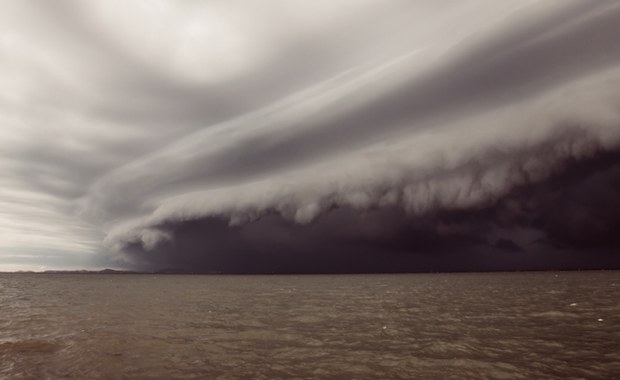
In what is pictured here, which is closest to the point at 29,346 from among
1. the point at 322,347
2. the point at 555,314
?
the point at 322,347

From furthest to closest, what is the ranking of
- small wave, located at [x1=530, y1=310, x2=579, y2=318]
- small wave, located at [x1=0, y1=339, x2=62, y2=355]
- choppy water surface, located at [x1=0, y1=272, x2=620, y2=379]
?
small wave, located at [x1=530, y1=310, x2=579, y2=318], small wave, located at [x1=0, y1=339, x2=62, y2=355], choppy water surface, located at [x1=0, y1=272, x2=620, y2=379]

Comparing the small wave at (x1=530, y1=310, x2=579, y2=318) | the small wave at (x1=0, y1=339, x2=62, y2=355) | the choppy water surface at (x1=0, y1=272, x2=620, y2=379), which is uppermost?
the small wave at (x1=0, y1=339, x2=62, y2=355)

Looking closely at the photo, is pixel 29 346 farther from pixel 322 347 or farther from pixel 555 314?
pixel 555 314

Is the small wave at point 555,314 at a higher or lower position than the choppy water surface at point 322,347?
lower

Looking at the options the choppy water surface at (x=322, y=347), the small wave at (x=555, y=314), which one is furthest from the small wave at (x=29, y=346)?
the small wave at (x=555, y=314)

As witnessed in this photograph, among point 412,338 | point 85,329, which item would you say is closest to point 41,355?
point 85,329

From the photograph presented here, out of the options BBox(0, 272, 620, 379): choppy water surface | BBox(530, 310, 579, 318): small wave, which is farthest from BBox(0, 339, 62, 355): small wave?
BBox(530, 310, 579, 318): small wave

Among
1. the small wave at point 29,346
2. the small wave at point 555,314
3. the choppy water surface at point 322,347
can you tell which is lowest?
the small wave at point 555,314

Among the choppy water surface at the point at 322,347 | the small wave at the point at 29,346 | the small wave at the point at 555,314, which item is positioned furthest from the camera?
the small wave at the point at 555,314

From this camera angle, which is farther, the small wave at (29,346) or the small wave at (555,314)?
the small wave at (555,314)

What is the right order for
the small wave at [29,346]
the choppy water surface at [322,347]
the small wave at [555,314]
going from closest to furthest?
the choppy water surface at [322,347], the small wave at [29,346], the small wave at [555,314]

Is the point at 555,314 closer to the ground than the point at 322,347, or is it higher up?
closer to the ground

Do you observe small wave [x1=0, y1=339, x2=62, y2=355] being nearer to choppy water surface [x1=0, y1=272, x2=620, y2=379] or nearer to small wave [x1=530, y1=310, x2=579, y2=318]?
choppy water surface [x1=0, y1=272, x2=620, y2=379]

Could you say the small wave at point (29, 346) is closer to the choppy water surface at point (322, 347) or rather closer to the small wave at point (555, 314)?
the choppy water surface at point (322, 347)
